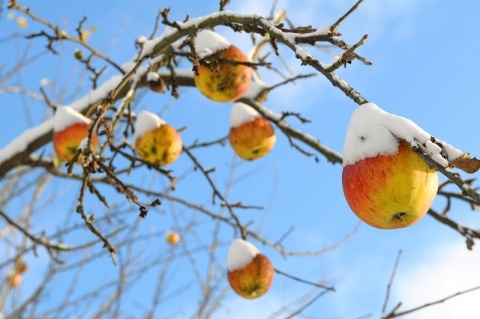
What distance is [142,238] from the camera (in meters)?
5.47

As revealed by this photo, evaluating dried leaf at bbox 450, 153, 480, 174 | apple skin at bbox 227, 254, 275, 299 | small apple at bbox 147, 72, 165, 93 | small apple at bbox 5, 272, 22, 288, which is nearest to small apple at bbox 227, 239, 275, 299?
apple skin at bbox 227, 254, 275, 299

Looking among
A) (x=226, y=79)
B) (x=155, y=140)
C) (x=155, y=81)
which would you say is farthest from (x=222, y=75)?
(x=155, y=140)

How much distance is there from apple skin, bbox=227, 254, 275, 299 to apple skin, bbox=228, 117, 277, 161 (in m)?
0.77

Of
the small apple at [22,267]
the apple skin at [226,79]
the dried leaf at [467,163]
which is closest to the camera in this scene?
the dried leaf at [467,163]

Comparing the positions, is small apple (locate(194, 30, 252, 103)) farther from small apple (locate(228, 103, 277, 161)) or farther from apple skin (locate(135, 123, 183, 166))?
small apple (locate(228, 103, 277, 161))

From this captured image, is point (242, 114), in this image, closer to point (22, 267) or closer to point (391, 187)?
point (391, 187)

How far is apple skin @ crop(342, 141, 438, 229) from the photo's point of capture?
1.31m

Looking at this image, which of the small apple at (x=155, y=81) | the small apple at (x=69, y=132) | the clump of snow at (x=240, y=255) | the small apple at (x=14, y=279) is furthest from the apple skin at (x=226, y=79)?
the small apple at (x=14, y=279)

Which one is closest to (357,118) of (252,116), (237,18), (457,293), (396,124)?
(396,124)

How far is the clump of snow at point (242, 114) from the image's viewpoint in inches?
125

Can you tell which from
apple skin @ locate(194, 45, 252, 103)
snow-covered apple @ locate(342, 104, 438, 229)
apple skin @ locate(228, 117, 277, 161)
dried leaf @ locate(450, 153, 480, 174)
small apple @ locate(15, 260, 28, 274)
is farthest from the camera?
small apple @ locate(15, 260, 28, 274)

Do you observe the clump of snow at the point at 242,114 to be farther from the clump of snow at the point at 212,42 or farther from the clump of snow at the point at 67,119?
the clump of snow at the point at 67,119

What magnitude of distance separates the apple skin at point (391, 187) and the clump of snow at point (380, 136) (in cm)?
3

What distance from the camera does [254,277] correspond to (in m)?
2.71
